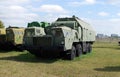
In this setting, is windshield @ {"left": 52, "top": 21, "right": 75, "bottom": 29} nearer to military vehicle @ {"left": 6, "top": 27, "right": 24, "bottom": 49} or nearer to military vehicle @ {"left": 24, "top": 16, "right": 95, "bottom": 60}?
military vehicle @ {"left": 24, "top": 16, "right": 95, "bottom": 60}

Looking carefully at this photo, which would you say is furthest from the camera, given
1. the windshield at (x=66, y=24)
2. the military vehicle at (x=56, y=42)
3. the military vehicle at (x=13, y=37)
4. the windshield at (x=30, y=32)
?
the military vehicle at (x=13, y=37)

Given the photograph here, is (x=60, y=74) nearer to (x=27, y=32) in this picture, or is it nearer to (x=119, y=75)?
(x=119, y=75)

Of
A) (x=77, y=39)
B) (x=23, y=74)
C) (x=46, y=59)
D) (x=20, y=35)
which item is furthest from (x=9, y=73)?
(x=20, y=35)

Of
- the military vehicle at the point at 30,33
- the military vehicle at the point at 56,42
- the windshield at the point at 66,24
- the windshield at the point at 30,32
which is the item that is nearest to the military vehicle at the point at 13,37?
the windshield at the point at 66,24

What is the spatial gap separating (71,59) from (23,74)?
26.6 ft

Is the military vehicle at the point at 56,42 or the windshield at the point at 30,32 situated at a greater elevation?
the windshield at the point at 30,32

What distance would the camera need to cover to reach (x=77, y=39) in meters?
24.3

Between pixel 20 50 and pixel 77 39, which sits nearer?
pixel 77 39

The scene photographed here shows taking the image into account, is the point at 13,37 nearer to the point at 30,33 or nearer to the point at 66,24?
the point at 30,33

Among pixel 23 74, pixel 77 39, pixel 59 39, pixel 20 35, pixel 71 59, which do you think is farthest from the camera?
pixel 20 35

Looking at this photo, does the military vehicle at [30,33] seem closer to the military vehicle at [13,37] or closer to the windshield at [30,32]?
the windshield at [30,32]

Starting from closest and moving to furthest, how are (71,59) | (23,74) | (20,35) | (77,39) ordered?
(23,74)
(71,59)
(77,39)
(20,35)

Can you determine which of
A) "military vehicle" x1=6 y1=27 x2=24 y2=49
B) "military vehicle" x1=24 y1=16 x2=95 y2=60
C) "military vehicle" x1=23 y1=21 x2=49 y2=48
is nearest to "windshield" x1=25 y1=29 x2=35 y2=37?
"military vehicle" x1=23 y1=21 x2=49 y2=48

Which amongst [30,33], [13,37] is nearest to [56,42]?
[30,33]
